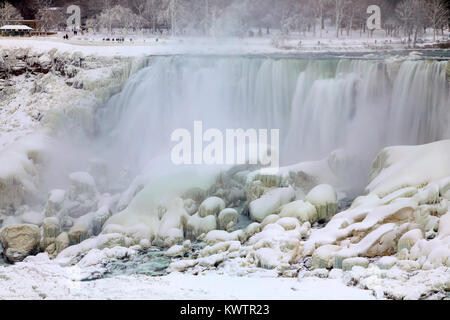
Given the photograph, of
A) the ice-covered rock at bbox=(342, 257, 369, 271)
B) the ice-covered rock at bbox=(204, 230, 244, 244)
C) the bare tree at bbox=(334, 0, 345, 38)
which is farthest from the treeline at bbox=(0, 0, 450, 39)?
the ice-covered rock at bbox=(342, 257, 369, 271)

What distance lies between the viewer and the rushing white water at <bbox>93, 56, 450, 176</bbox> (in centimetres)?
856

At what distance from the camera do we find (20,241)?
776 centimetres

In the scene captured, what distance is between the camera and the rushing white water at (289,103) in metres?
8.56

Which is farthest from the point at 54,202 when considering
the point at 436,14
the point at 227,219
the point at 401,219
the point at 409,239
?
the point at 436,14

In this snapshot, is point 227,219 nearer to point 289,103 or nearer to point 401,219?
point 401,219

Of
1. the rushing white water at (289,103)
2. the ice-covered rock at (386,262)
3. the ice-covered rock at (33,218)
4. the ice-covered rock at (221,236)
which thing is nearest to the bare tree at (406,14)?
the rushing white water at (289,103)

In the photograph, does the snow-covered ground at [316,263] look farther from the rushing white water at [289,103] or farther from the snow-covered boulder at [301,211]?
the rushing white water at [289,103]

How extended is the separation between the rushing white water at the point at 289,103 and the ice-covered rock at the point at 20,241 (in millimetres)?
2089

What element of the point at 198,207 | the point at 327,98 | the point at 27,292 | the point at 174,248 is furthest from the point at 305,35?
the point at 27,292

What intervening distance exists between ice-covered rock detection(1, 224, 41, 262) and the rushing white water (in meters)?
2.09

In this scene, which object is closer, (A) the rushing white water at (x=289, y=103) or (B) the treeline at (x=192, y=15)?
(A) the rushing white water at (x=289, y=103)

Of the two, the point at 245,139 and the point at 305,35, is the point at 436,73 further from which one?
the point at 245,139

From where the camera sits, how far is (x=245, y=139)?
894cm

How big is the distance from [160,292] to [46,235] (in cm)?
233
